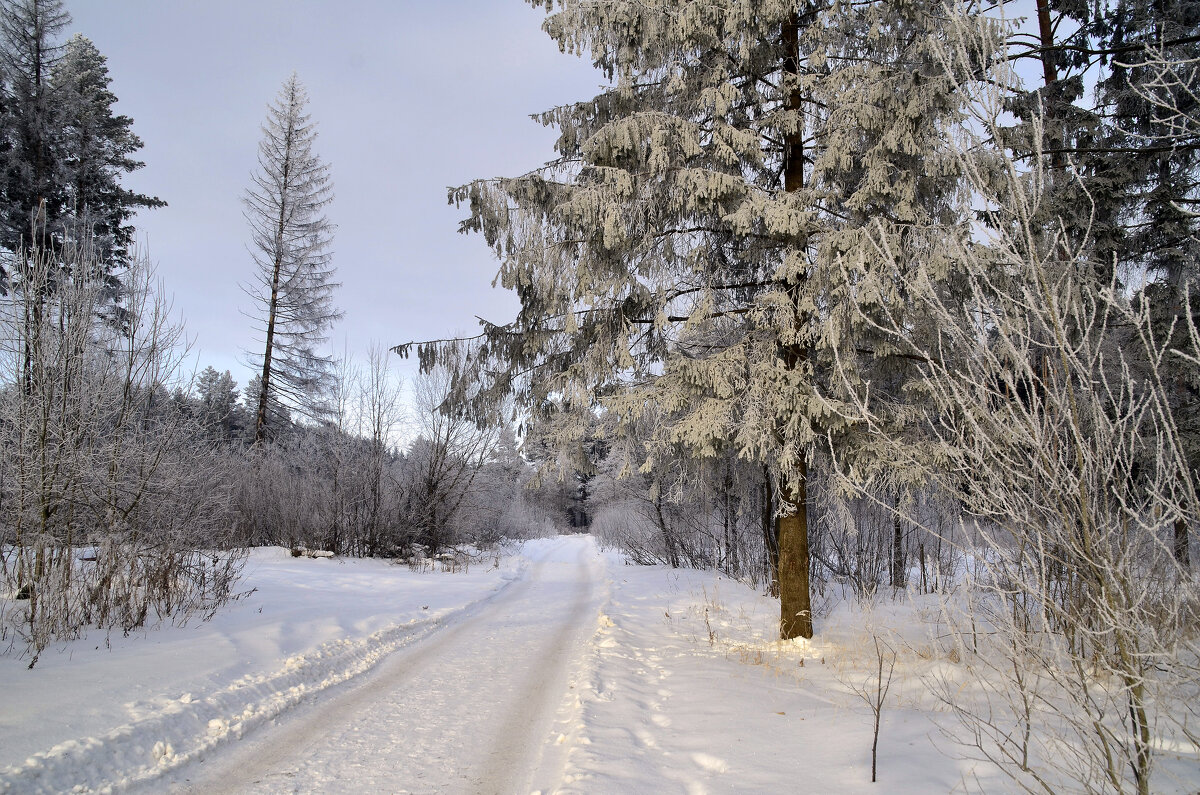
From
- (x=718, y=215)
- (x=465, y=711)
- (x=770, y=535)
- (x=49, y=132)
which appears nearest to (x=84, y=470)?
(x=465, y=711)

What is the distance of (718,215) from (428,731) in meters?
6.19

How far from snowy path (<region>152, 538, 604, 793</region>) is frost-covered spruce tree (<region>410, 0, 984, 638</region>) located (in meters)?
2.69

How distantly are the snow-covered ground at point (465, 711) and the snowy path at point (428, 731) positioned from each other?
20 millimetres

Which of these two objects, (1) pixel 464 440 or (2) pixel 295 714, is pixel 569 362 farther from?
(1) pixel 464 440

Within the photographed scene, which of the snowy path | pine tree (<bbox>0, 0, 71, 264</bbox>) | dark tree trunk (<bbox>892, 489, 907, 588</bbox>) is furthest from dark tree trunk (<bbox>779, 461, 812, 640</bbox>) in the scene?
pine tree (<bbox>0, 0, 71, 264</bbox>)

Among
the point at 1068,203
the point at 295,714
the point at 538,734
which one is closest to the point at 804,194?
the point at 1068,203

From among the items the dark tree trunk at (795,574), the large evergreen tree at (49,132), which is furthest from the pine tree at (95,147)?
the dark tree trunk at (795,574)

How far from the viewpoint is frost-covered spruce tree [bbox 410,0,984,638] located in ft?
21.0

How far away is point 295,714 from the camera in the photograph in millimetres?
4742

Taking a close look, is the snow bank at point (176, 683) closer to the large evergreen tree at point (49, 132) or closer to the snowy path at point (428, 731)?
the snowy path at point (428, 731)

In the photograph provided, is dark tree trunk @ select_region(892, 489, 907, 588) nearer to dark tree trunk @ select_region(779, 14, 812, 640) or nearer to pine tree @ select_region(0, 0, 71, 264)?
dark tree trunk @ select_region(779, 14, 812, 640)

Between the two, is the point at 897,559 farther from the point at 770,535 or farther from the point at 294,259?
the point at 294,259

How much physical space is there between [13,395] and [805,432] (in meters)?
8.78

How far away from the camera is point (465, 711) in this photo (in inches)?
193
